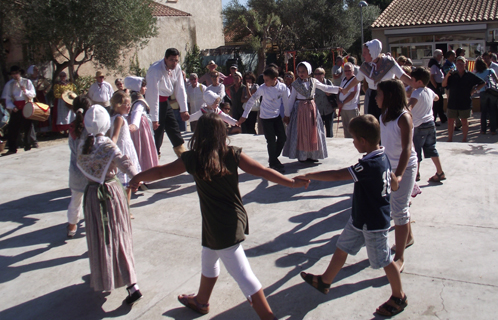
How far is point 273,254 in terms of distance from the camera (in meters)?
4.08

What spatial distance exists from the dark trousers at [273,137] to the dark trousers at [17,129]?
5.83 m

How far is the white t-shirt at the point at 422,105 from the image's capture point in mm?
5203

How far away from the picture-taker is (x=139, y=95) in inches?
231

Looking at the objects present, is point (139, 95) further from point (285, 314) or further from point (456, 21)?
point (456, 21)

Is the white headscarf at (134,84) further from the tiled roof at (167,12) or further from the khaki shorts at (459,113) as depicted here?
the tiled roof at (167,12)

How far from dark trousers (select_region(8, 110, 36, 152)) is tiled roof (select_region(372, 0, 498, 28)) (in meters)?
22.5

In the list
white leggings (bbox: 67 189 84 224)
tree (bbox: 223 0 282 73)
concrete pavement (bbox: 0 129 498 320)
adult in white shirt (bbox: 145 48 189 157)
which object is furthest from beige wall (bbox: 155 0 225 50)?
white leggings (bbox: 67 189 84 224)

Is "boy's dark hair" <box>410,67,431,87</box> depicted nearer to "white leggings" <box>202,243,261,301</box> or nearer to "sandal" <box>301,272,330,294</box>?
"sandal" <box>301,272,330,294</box>

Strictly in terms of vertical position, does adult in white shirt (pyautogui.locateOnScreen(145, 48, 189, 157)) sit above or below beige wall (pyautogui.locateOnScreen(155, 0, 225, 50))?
below

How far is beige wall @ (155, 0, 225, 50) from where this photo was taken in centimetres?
3064

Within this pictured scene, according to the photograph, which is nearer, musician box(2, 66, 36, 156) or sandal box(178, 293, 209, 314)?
sandal box(178, 293, 209, 314)

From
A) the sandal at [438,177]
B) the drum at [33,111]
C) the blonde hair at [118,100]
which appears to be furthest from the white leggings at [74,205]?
the drum at [33,111]

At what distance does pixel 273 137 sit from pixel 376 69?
6.18 feet

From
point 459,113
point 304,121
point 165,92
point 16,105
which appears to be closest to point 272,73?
point 304,121
